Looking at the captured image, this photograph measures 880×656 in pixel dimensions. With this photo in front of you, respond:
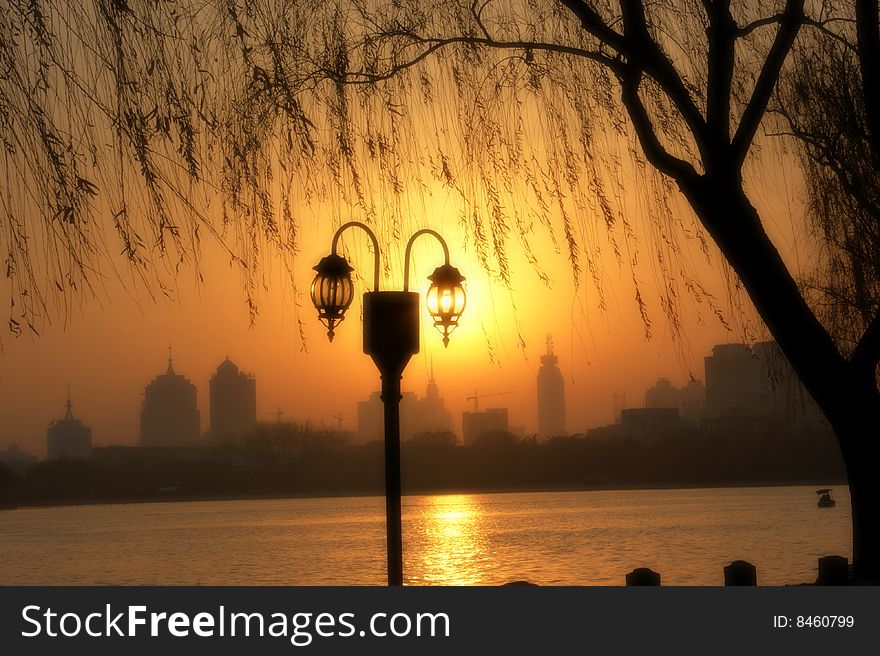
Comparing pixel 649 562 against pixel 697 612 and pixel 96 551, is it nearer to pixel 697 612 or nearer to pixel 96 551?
pixel 96 551

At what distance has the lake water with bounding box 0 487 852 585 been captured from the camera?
2322 inches

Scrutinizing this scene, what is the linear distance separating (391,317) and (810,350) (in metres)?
2.93

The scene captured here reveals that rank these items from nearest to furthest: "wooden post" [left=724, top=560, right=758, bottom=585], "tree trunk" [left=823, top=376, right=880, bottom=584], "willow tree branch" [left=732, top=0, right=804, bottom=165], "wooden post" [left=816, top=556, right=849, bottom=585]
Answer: "wooden post" [left=724, top=560, right=758, bottom=585], "wooden post" [left=816, top=556, right=849, bottom=585], "tree trunk" [left=823, top=376, right=880, bottom=584], "willow tree branch" [left=732, top=0, right=804, bottom=165]

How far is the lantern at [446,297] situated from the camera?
925cm

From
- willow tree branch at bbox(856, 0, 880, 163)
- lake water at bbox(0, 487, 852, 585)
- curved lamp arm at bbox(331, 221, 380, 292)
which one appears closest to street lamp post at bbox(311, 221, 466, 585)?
curved lamp arm at bbox(331, 221, 380, 292)

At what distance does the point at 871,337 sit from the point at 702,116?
1992 millimetres

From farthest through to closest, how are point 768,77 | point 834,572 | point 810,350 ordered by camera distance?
point 768,77
point 810,350
point 834,572

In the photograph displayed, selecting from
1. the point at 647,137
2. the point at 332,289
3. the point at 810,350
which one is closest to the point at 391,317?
the point at 332,289

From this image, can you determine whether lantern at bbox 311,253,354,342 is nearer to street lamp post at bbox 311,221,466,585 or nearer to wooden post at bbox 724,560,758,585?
street lamp post at bbox 311,221,466,585

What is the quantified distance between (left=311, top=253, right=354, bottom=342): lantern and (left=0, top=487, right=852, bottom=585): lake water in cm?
3919

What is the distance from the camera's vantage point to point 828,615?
758cm

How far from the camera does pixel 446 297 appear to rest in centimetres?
927

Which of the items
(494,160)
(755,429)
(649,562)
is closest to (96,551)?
(649,562)

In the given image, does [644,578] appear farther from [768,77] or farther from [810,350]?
[768,77]
